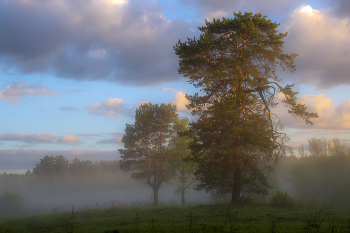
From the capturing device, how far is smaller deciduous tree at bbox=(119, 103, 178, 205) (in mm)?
34156

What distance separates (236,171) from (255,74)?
9252 mm

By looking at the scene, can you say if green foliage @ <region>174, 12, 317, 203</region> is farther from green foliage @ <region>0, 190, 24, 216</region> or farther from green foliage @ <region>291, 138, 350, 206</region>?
green foliage @ <region>0, 190, 24, 216</region>

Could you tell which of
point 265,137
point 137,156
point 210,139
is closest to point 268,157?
point 265,137

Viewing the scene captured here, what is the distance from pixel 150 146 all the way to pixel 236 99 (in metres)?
20.1

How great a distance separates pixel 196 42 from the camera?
19578mm

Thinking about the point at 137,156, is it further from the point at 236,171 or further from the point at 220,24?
the point at 220,24

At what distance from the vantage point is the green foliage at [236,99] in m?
18.4

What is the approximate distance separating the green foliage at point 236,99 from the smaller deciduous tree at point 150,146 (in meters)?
15.0

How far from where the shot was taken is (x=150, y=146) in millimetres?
35281

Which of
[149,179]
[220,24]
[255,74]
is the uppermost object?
[220,24]

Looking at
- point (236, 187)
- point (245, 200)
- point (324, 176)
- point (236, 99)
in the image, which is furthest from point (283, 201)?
point (324, 176)

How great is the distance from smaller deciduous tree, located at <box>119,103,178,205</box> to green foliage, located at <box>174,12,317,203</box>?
49.1 ft

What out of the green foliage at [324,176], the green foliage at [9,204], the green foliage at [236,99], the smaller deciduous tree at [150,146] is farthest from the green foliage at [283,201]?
the green foliage at [9,204]

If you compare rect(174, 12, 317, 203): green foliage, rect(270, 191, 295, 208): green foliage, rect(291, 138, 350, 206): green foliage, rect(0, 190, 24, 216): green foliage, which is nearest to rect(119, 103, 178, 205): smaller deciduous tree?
rect(174, 12, 317, 203): green foliage
